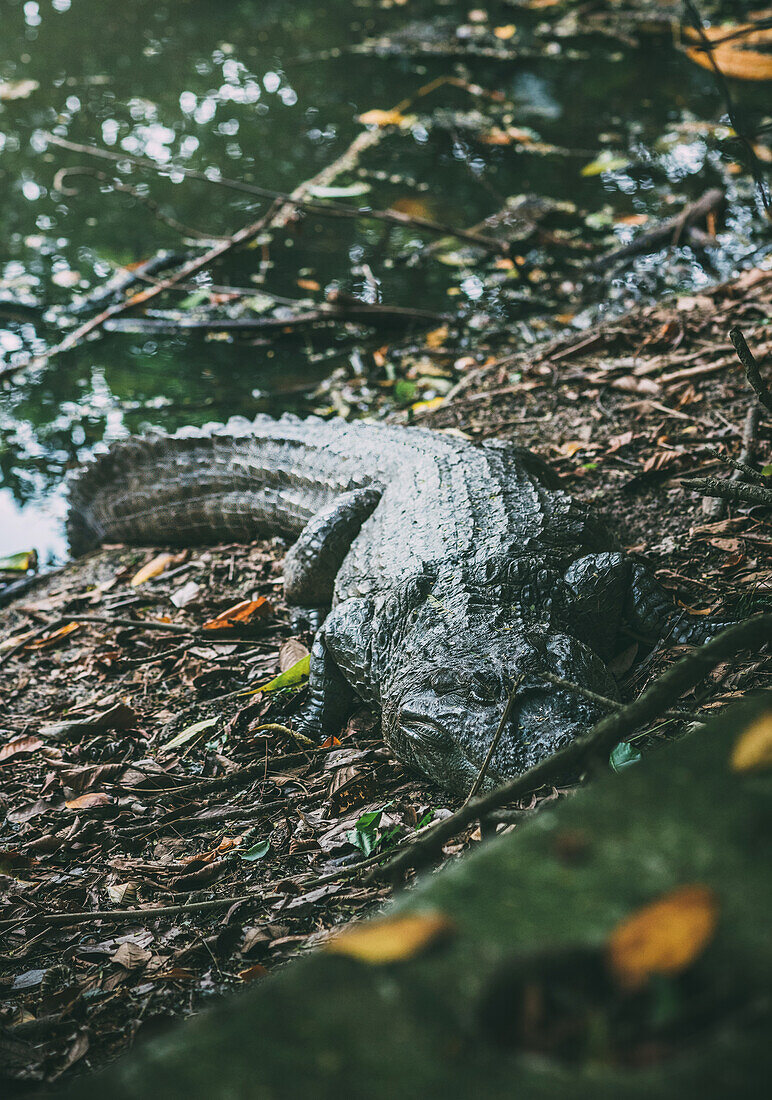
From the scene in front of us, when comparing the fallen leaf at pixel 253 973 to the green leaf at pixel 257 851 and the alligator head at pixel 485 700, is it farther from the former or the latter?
the alligator head at pixel 485 700

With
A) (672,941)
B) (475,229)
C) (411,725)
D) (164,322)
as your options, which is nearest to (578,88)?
(475,229)

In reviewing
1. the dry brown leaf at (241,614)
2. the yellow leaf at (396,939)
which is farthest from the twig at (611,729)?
the dry brown leaf at (241,614)

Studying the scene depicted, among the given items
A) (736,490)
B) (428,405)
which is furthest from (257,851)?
(428,405)

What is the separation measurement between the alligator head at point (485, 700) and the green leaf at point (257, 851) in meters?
0.53

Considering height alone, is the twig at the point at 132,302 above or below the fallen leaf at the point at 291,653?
above

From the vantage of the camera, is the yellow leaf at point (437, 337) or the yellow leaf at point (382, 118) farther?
the yellow leaf at point (382, 118)

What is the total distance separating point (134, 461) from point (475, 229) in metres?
4.32

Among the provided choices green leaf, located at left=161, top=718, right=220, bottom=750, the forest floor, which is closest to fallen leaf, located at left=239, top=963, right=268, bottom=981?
the forest floor

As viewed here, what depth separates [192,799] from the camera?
114 inches

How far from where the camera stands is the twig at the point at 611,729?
1.30 m

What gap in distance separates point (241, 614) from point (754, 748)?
3238 millimetres

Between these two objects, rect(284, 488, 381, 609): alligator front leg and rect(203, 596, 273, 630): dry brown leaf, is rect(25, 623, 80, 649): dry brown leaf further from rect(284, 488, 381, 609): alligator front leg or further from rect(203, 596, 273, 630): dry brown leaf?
rect(284, 488, 381, 609): alligator front leg

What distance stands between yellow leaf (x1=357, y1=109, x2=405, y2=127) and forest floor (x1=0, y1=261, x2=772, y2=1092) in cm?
642

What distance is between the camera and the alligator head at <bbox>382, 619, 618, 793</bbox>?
2297 mm
